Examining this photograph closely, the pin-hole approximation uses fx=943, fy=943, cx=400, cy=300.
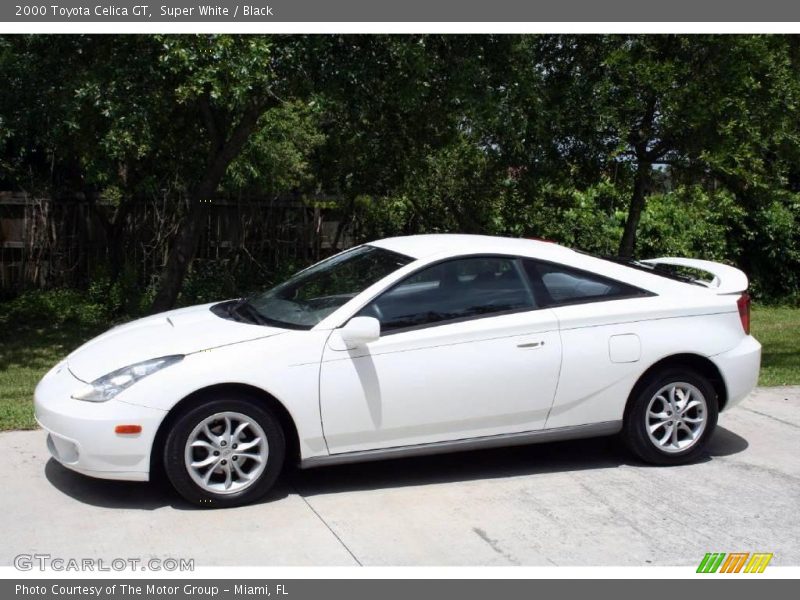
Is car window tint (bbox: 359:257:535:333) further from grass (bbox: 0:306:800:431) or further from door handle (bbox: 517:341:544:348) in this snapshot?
grass (bbox: 0:306:800:431)

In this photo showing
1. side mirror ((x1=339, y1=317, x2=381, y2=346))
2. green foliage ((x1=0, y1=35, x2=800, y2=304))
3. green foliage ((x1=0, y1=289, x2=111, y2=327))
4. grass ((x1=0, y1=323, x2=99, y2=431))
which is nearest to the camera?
side mirror ((x1=339, y1=317, x2=381, y2=346))

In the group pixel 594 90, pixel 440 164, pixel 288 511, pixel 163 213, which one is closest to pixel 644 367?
pixel 288 511

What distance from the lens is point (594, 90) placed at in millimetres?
10906

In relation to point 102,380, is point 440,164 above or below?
above

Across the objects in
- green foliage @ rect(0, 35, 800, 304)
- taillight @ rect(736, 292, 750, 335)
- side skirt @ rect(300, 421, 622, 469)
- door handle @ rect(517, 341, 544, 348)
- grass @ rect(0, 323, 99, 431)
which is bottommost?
grass @ rect(0, 323, 99, 431)

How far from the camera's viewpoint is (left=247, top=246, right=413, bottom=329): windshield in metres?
5.98

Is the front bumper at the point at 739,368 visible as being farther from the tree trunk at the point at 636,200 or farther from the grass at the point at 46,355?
the tree trunk at the point at 636,200

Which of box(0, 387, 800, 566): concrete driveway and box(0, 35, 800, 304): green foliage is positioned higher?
box(0, 35, 800, 304): green foliage

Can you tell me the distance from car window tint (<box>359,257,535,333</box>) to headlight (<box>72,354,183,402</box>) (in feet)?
4.03

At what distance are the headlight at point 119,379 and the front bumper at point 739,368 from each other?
363 centimetres

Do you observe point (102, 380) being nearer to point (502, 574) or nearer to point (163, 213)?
point (502, 574)

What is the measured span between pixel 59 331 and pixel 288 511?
8.10m

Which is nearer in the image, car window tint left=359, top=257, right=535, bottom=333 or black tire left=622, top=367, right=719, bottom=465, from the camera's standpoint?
car window tint left=359, top=257, right=535, bottom=333

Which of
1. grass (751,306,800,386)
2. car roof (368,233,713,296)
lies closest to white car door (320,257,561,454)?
car roof (368,233,713,296)
